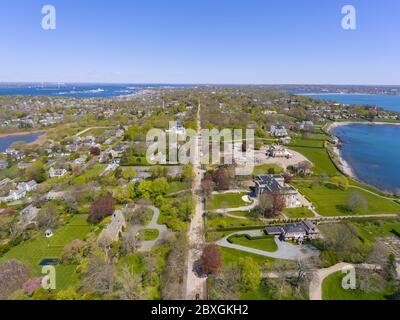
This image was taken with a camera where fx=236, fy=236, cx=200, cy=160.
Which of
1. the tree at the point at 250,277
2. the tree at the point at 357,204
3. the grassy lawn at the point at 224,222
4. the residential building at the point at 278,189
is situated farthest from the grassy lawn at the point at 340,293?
the tree at the point at 357,204

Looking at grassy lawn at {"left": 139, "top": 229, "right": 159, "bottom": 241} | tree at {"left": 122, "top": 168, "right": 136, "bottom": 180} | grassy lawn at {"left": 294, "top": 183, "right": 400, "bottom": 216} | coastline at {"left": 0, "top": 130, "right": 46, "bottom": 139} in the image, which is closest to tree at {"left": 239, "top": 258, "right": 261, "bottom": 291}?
grassy lawn at {"left": 139, "top": 229, "right": 159, "bottom": 241}

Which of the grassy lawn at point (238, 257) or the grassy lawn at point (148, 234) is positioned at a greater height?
the grassy lawn at point (148, 234)

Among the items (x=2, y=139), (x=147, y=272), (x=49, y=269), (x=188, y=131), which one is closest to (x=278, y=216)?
(x=147, y=272)

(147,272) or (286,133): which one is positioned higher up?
(286,133)

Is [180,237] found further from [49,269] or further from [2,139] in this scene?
[2,139]

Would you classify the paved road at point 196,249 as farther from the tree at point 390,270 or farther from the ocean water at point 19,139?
the ocean water at point 19,139
